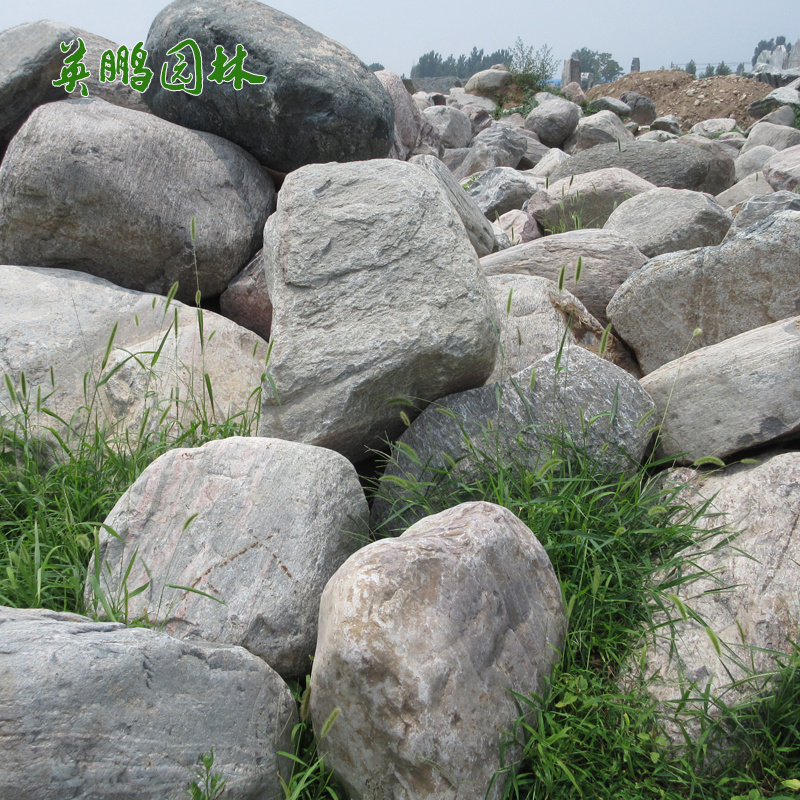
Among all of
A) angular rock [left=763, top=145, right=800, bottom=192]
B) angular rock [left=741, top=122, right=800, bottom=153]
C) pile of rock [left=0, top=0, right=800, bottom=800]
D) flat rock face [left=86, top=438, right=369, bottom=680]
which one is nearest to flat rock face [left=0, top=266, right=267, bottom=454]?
pile of rock [left=0, top=0, right=800, bottom=800]

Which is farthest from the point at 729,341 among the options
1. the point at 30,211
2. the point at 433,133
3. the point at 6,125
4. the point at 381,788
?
the point at 433,133

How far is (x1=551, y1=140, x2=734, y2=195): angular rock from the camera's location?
6207 millimetres

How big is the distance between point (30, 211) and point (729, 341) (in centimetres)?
301

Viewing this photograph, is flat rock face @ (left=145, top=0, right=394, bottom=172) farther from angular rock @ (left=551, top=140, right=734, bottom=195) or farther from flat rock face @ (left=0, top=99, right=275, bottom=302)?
angular rock @ (left=551, top=140, right=734, bottom=195)

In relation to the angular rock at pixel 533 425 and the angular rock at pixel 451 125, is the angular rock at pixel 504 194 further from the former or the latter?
the angular rock at pixel 451 125

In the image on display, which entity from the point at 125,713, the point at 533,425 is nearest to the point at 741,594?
the point at 533,425

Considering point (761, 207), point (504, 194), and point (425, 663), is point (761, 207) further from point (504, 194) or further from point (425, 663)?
point (425, 663)

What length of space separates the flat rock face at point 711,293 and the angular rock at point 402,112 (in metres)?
3.43

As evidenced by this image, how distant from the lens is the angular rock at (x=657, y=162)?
621 cm

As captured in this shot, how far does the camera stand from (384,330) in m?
2.53

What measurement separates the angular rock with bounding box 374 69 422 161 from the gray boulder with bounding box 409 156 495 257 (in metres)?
2.17

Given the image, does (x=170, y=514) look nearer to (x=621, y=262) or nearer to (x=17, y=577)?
(x=17, y=577)

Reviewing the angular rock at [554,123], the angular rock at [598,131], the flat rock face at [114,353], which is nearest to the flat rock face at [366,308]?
the flat rock face at [114,353]

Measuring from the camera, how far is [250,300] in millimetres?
3689
